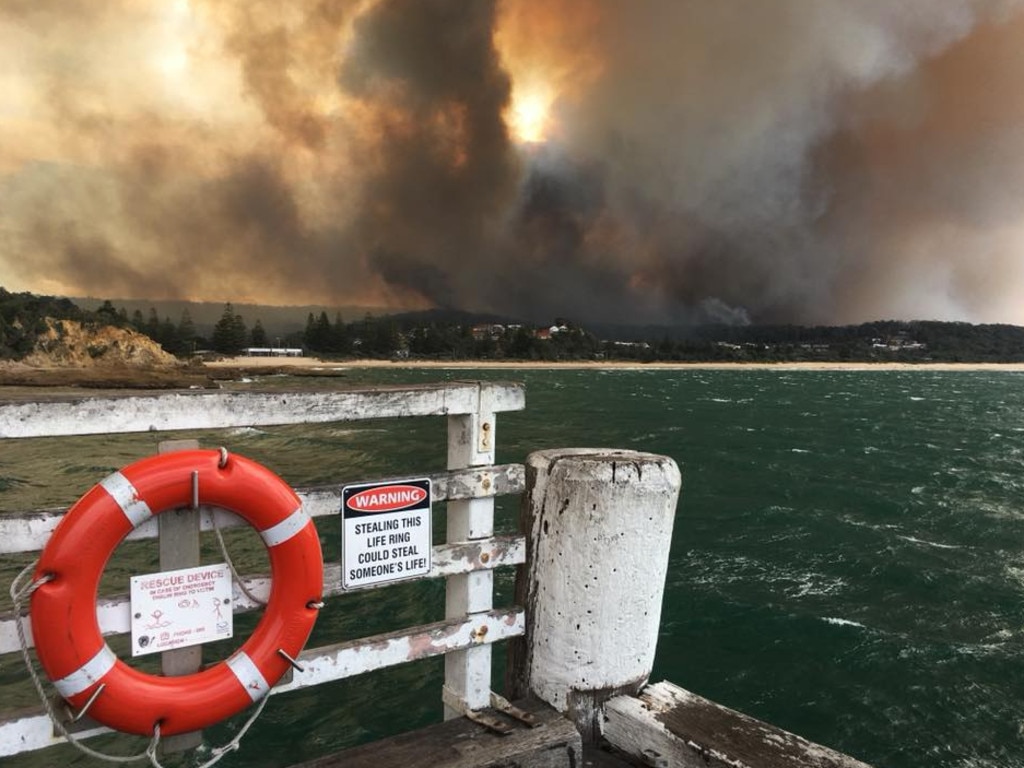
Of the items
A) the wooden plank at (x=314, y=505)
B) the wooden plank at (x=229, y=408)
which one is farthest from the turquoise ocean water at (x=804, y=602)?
the wooden plank at (x=229, y=408)

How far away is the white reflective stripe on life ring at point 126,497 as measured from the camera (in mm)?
2307

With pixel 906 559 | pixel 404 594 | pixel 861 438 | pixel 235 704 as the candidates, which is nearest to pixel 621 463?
pixel 235 704

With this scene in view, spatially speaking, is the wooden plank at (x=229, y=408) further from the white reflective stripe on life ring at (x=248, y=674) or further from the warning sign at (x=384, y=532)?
the white reflective stripe on life ring at (x=248, y=674)

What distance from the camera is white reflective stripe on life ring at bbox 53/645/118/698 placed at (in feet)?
7.48

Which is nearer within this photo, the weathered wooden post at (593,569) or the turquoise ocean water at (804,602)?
the weathered wooden post at (593,569)

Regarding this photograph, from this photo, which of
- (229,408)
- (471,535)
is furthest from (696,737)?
(229,408)

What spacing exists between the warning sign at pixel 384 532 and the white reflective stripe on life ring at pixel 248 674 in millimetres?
440

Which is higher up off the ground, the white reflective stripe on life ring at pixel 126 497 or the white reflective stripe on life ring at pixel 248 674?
the white reflective stripe on life ring at pixel 126 497

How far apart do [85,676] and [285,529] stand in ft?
2.46

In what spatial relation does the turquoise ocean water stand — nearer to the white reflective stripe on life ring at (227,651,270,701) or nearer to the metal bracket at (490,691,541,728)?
the metal bracket at (490,691,541,728)

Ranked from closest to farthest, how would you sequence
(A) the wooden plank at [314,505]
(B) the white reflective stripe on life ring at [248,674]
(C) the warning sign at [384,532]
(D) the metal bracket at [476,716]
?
(A) the wooden plank at [314,505], (B) the white reflective stripe on life ring at [248,674], (C) the warning sign at [384,532], (D) the metal bracket at [476,716]

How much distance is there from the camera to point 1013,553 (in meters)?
12.0

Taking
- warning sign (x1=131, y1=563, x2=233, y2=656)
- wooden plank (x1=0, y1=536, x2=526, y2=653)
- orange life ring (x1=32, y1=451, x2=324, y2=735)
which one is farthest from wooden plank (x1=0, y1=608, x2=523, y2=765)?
warning sign (x1=131, y1=563, x2=233, y2=656)

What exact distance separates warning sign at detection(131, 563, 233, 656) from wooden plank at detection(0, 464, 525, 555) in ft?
0.53
